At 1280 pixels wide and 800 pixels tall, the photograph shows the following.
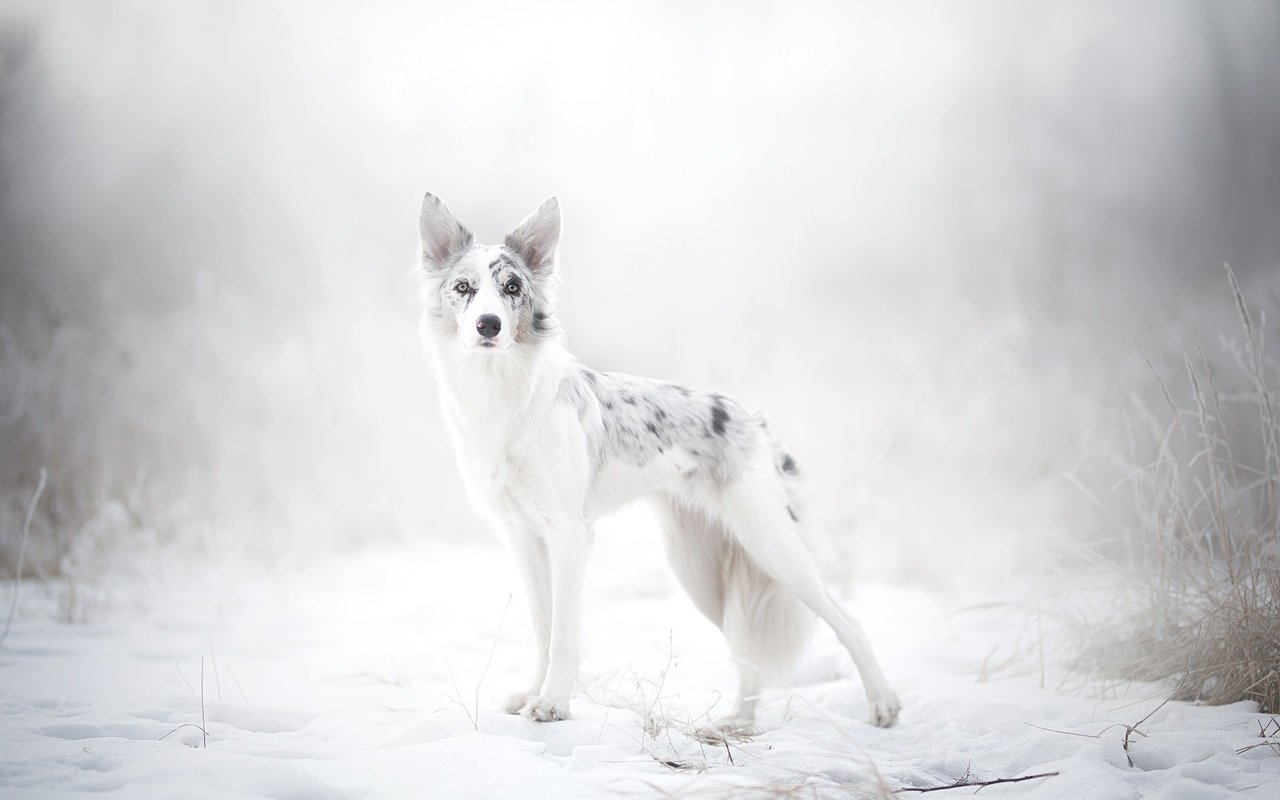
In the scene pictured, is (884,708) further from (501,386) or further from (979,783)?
(501,386)

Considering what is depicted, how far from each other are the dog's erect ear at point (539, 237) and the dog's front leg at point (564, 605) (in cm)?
101

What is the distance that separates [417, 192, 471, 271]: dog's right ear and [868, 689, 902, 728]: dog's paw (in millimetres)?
2333

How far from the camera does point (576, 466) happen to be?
2.63m

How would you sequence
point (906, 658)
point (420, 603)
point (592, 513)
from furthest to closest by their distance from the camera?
point (420, 603) → point (906, 658) → point (592, 513)

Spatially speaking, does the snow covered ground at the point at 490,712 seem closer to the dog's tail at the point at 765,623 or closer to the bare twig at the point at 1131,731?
the bare twig at the point at 1131,731

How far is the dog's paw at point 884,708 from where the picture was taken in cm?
275

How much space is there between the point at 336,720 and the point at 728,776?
4.61 feet

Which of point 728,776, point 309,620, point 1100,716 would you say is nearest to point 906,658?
point 1100,716

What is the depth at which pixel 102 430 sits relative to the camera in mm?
5711

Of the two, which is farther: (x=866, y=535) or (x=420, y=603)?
(x=866, y=535)

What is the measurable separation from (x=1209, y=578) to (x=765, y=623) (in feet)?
5.42

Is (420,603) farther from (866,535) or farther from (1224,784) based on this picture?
(1224,784)

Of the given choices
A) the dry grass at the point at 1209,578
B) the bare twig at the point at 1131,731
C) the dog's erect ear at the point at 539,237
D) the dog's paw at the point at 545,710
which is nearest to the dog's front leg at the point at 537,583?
the dog's paw at the point at 545,710

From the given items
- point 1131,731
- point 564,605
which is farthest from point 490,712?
point 1131,731
